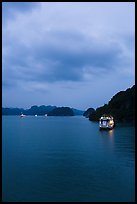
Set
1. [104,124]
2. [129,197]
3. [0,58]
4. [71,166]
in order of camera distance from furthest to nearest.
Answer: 1. [104,124]
2. [71,166]
3. [129,197]
4. [0,58]

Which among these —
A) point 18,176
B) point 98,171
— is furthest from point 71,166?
point 18,176

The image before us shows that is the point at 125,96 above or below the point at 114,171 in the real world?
above

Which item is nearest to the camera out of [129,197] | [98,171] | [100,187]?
[129,197]

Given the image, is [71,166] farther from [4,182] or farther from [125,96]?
[125,96]

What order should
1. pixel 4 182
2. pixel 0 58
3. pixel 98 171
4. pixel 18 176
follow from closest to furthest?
pixel 0 58 < pixel 4 182 < pixel 18 176 < pixel 98 171

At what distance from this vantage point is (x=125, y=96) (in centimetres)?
11281

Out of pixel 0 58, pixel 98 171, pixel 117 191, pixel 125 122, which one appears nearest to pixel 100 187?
pixel 117 191

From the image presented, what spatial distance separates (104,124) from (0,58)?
227 feet

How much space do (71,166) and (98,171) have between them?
283cm

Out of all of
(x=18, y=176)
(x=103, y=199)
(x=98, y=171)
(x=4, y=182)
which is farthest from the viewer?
(x=98, y=171)

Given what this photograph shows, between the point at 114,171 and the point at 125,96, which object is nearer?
the point at 114,171

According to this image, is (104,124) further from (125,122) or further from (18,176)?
(18,176)

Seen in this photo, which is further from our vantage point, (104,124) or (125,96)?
(125,96)

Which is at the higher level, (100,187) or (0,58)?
(0,58)
